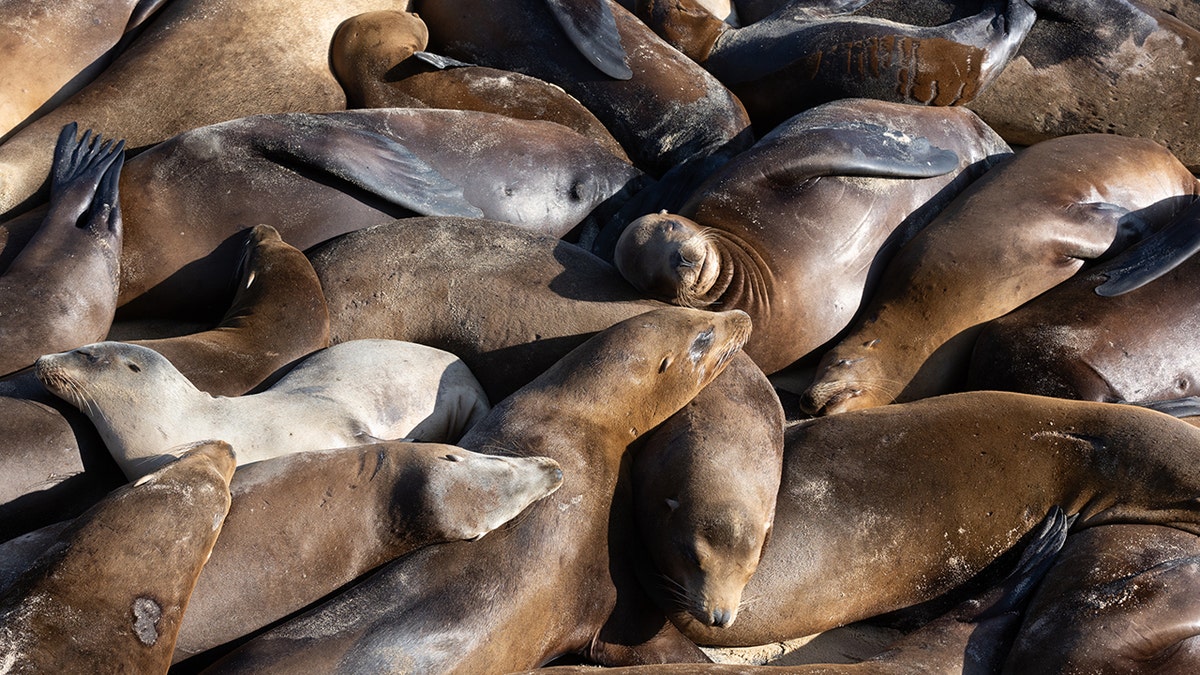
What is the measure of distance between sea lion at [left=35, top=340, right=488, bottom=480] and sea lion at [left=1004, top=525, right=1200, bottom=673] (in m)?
1.76

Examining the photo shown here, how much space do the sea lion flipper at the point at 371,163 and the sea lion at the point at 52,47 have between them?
1.25 m

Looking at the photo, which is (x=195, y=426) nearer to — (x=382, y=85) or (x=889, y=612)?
(x=889, y=612)

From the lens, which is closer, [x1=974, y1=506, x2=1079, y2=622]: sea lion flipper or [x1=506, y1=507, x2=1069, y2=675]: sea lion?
[x1=506, y1=507, x2=1069, y2=675]: sea lion

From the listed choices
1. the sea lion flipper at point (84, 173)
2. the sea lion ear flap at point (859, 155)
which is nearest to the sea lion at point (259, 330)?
the sea lion flipper at point (84, 173)

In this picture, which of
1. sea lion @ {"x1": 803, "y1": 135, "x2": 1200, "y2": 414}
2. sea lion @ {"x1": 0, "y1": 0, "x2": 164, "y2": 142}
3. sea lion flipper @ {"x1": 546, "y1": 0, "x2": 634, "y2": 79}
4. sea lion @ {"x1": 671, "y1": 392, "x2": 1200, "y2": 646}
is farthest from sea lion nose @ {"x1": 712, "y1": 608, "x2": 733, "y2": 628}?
sea lion @ {"x1": 0, "y1": 0, "x2": 164, "y2": 142}

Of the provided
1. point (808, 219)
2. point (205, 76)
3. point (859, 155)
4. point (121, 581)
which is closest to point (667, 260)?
point (808, 219)

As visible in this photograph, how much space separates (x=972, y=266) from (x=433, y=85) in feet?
7.87

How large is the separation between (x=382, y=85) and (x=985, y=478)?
123 inches

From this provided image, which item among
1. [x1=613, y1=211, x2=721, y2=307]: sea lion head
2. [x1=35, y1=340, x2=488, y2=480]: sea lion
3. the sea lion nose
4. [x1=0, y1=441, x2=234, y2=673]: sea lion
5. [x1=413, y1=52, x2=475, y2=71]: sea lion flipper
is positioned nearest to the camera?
[x1=0, y1=441, x2=234, y2=673]: sea lion

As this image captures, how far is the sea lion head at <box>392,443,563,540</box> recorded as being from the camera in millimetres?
3188

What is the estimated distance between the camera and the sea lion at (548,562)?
298 centimetres

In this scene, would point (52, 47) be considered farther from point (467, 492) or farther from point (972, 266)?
point (972, 266)

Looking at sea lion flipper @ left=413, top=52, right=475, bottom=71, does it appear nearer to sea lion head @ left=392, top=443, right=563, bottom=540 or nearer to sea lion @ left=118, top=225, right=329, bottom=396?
sea lion @ left=118, top=225, right=329, bottom=396

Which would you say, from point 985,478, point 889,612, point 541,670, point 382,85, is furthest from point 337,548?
point 382,85
